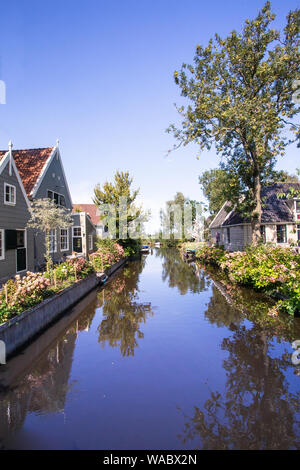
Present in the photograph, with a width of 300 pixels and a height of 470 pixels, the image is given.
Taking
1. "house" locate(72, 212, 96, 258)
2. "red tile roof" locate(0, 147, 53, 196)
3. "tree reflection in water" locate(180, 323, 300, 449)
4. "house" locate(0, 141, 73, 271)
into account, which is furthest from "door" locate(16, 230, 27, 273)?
"tree reflection in water" locate(180, 323, 300, 449)

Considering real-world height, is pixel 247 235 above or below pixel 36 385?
above

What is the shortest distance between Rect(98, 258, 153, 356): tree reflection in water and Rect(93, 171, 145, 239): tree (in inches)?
484

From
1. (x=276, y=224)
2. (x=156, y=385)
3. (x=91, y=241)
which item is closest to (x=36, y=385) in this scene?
(x=156, y=385)

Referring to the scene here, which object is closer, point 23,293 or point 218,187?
point 23,293

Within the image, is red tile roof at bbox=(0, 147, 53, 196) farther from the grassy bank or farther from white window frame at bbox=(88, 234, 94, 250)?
white window frame at bbox=(88, 234, 94, 250)

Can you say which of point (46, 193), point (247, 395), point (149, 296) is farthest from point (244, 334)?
point (46, 193)

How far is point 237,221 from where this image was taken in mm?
26547

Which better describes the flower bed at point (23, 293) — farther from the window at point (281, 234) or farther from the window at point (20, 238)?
the window at point (281, 234)

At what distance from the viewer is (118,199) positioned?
28797mm

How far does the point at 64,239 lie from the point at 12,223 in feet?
26.9

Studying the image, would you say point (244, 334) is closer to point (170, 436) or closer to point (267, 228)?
point (170, 436)

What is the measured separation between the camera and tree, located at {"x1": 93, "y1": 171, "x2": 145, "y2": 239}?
2814 centimetres

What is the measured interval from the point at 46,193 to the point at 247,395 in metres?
17.5

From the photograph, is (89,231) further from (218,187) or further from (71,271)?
(218,187)
